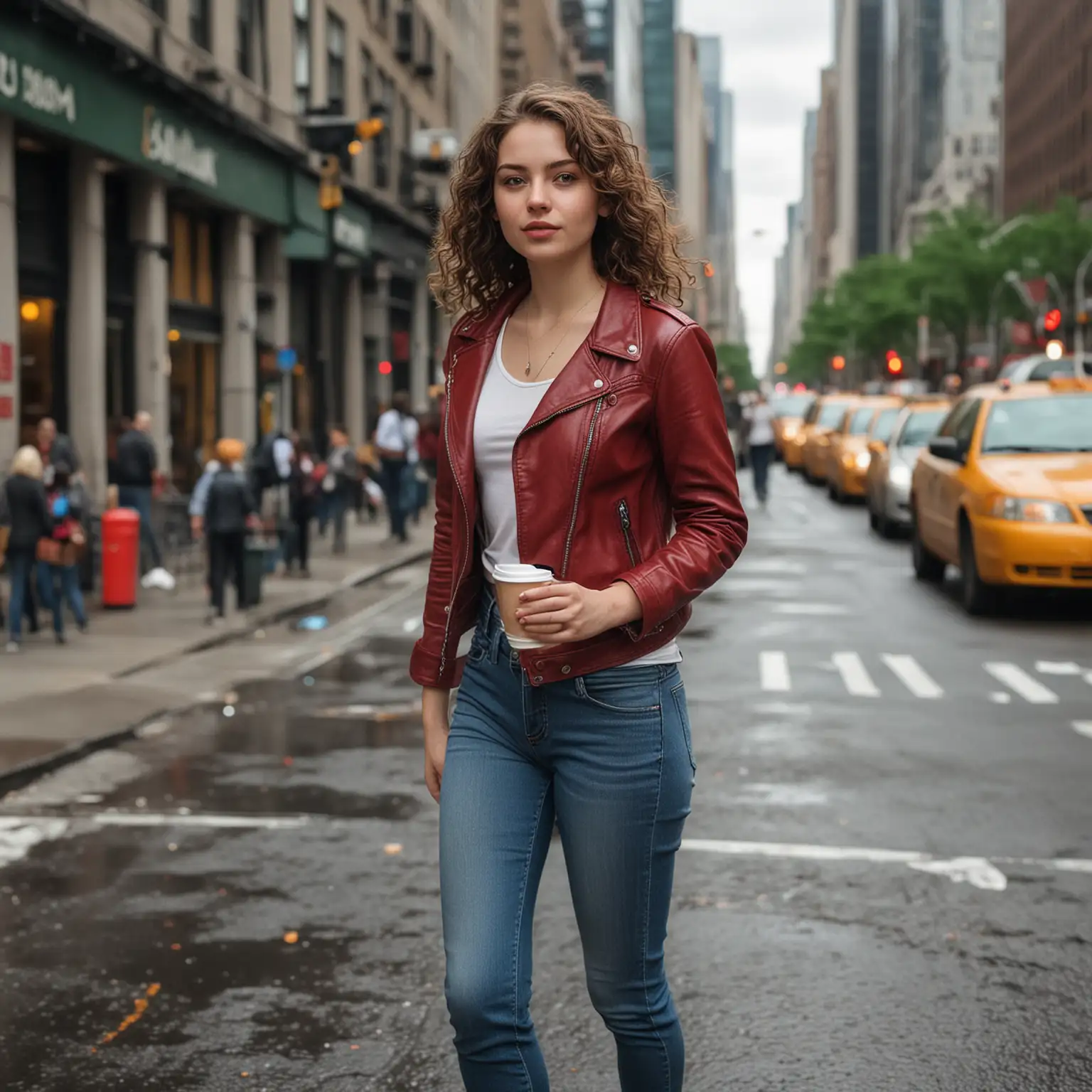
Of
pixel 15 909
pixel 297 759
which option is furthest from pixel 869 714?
pixel 15 909

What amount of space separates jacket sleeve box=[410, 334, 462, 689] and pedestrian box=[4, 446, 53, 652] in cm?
1118

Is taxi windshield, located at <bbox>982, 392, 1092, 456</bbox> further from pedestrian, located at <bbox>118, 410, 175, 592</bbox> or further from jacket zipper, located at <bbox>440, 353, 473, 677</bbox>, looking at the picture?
jacket zipper, located at <bbox>440, 353, 473, 677</bbox>

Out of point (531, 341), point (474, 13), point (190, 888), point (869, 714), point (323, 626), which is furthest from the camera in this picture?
point (474, 13)

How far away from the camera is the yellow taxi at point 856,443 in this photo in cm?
3112

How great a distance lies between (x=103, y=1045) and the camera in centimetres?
493

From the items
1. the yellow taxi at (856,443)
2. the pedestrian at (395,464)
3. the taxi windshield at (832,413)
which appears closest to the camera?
the pedestrian at (395,464)

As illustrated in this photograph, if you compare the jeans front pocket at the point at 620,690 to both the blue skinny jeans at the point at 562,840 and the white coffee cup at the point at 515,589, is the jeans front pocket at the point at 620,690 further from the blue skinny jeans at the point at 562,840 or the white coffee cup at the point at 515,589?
the white coffee cup at the point at 515,589

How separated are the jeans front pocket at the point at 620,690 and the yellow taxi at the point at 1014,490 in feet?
38.9

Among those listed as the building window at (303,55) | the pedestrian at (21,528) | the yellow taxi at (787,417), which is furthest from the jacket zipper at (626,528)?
the yellow taxi at (787,417)

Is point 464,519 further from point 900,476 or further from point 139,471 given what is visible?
point 900,476

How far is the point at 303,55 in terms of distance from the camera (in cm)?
3155

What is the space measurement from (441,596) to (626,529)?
429 millimetres

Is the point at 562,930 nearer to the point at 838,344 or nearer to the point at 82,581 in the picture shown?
the point at 82,581

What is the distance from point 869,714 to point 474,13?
167 feet
